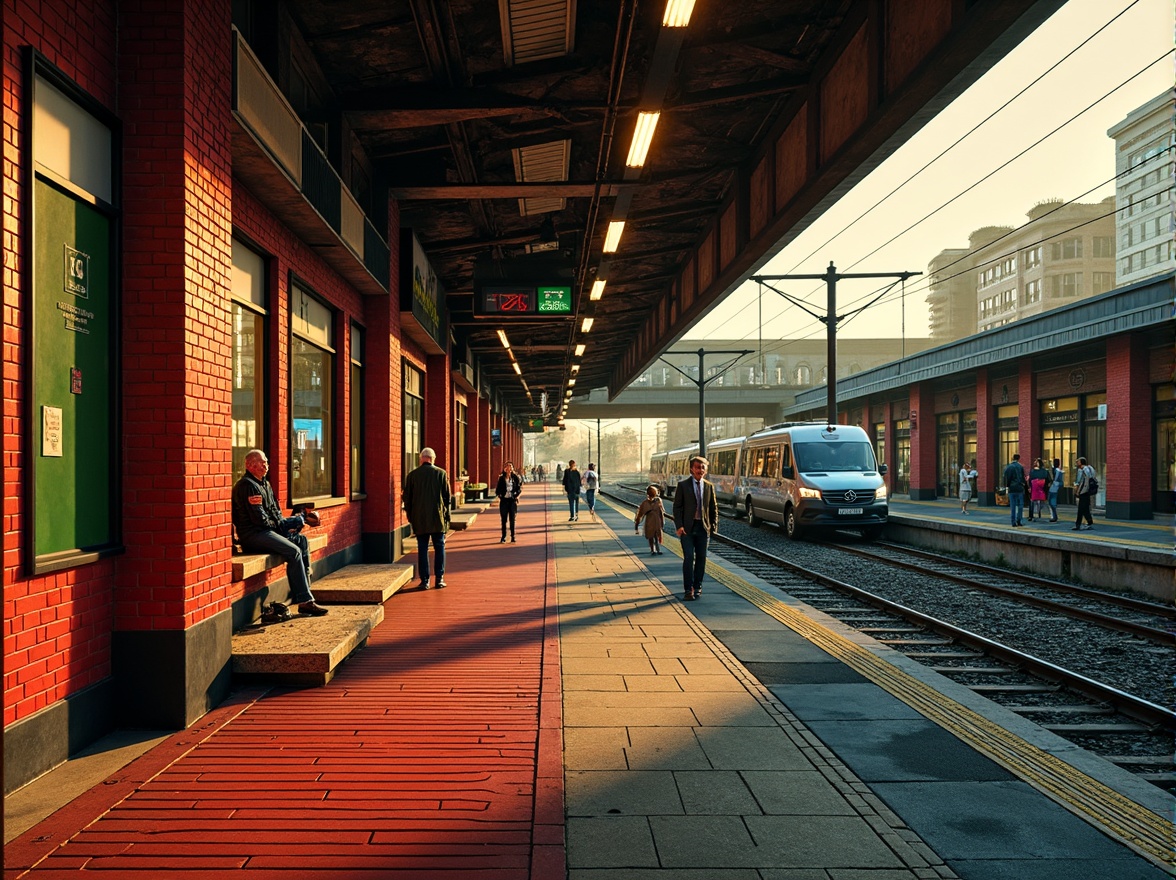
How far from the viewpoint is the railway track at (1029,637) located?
5.92m

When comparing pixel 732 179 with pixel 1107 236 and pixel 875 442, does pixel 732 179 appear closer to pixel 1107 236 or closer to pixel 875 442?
pixel 875 442

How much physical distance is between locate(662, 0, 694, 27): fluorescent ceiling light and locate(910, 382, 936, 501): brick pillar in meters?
30.8

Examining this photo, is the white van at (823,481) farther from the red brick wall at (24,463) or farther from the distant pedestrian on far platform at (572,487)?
the red brick wall at (24,463)

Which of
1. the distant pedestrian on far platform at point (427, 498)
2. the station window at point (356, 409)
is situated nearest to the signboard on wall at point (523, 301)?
the station window at point (356, 409)

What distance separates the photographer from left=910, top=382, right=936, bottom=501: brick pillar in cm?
3478

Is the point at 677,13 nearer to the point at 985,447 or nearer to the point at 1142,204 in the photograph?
→ the point at 985,447

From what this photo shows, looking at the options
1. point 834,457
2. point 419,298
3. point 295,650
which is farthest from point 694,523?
point 834,457

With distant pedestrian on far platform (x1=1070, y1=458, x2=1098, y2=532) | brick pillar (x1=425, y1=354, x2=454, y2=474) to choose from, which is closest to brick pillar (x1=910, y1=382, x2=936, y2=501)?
distant pedestrian on far platform (x1=1070, y1=458, x2=1098, y2=532)

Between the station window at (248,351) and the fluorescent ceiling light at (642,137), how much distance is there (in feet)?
12.5

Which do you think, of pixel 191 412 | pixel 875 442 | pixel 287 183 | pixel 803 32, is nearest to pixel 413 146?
pixel 287 183

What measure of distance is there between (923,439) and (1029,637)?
2727cm

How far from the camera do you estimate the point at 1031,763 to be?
4703 mm

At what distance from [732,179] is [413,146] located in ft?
15.1

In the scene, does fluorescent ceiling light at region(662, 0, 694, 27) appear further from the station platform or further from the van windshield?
the van windshield
